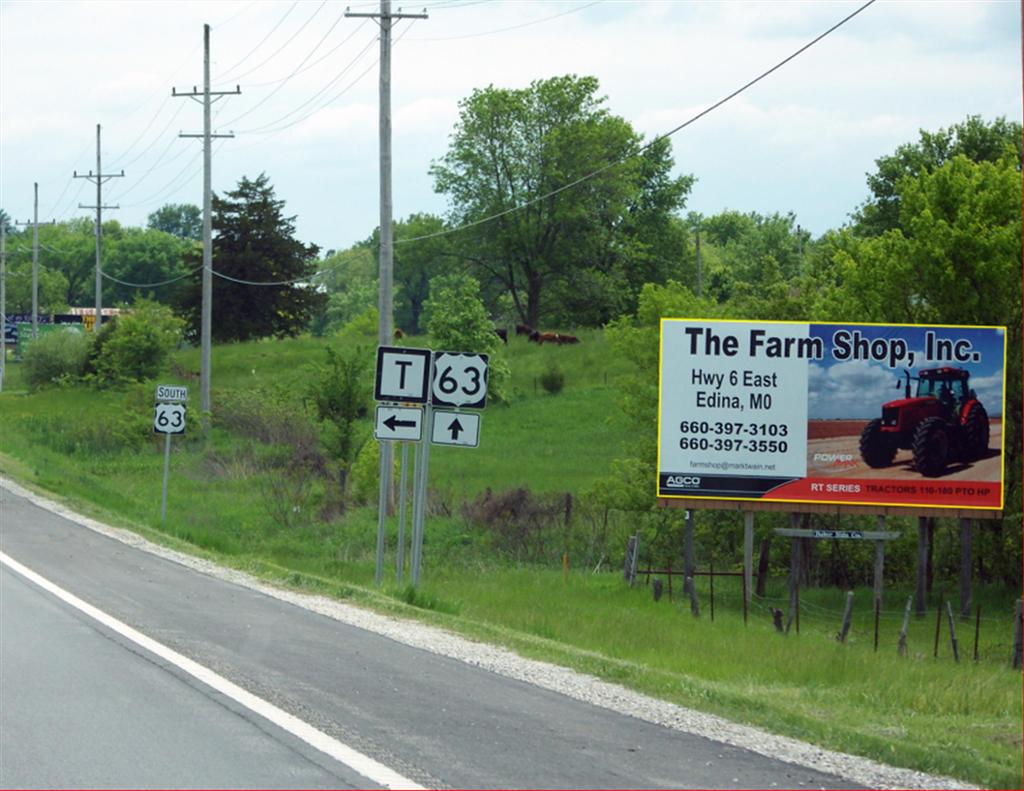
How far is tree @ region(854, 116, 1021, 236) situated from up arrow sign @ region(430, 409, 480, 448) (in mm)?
55569

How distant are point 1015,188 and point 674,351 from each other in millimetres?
11372

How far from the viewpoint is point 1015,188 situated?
109 ft

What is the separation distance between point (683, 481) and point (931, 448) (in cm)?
496

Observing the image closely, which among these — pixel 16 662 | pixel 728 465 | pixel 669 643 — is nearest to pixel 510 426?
pixel 728 465

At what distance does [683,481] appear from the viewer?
1088 inches

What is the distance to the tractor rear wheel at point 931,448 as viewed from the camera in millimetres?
27625

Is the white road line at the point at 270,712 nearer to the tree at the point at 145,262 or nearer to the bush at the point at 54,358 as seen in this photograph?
the bush at the point at 54,358

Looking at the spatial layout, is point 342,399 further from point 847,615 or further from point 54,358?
point 54,358

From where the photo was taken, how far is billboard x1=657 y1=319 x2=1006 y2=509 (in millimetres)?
27375

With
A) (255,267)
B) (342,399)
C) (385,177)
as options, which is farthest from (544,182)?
(385,177)

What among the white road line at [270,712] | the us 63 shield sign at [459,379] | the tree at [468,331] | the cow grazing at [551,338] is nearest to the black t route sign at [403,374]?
the us 63 shield sign at [459,379]

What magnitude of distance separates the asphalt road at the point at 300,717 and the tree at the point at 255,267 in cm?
6897

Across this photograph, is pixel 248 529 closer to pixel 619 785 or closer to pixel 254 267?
pixel 619 785

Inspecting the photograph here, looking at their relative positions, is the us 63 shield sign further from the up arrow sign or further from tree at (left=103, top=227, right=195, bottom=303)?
tree at (left=103, top=227, right=195, bottom=303)
